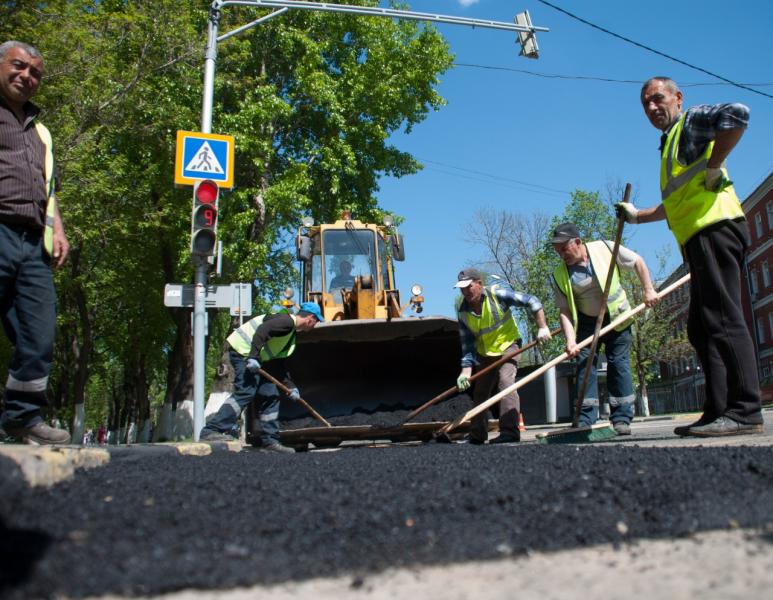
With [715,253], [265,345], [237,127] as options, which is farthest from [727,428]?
[237,127]

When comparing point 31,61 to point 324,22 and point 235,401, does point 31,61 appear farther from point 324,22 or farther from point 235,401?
point 324,22

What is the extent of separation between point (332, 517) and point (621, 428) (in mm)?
3871

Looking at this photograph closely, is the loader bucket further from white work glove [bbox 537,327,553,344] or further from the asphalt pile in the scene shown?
white work glove [bbox 537,327,553,344]

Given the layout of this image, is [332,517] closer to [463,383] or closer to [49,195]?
[49,195]

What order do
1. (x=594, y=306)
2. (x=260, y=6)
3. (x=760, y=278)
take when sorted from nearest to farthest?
(x=594, y=306) < (x=260, y=6) < (x=760, y=278)

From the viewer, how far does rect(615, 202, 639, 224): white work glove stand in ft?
15.8

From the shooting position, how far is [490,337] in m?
6.16

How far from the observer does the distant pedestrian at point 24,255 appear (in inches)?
139

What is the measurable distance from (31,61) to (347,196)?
1401cm

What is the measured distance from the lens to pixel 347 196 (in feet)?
57.9

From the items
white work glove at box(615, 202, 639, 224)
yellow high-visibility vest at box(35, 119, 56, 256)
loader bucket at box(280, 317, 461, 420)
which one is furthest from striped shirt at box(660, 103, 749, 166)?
loader bucket at box(280, 317, 461, 420)

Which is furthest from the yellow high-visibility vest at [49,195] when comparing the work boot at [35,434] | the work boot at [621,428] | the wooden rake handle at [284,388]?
the work boot at [621,428]

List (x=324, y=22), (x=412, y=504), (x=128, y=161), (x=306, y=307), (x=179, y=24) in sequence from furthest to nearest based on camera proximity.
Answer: (x=324, y=22) < (x=128, y=161) < (x=179, y=24) < (x=306, y=307) < (x=412, y=504)

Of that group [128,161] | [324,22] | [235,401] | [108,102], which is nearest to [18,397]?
[235,401]
